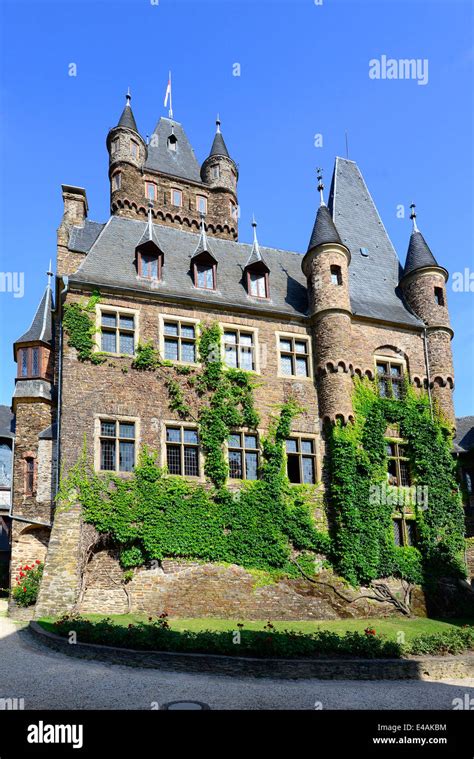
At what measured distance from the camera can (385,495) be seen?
78.5 feet

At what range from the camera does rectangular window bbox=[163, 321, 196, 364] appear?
23.4 metres

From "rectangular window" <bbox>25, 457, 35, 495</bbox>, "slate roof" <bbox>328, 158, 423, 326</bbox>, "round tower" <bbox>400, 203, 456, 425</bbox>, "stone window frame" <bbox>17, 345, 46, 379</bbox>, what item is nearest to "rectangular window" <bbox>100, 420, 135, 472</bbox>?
"rectangular window" <bbox>25, 457, 35, 495</bbox>

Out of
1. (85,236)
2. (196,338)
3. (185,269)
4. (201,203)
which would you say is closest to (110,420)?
(196,338)

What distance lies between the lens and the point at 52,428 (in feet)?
83.7

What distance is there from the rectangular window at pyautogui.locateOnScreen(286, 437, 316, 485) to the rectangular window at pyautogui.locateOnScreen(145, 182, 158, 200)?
17897 millimetres

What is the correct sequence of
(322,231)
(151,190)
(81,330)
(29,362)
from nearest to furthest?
(81,330) < (322,231) < (29,362) < (151,190)

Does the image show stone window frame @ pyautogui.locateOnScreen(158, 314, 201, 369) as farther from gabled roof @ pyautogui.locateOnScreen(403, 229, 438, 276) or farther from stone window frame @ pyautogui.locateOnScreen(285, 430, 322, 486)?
gabled roof @ pyautogui.locateOnScreen(403, 229, 438, 276)

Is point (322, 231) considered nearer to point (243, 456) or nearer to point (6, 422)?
point (243, 456)

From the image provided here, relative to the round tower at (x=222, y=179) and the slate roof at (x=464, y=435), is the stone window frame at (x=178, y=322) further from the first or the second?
the round tower at (x=222, y=179)

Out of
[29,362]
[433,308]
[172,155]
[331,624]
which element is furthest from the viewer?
[172,155]

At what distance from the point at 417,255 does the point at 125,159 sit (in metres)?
16.9

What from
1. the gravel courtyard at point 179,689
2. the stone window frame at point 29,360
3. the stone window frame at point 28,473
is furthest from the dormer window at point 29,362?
the gravel courtyard at point 179,689
